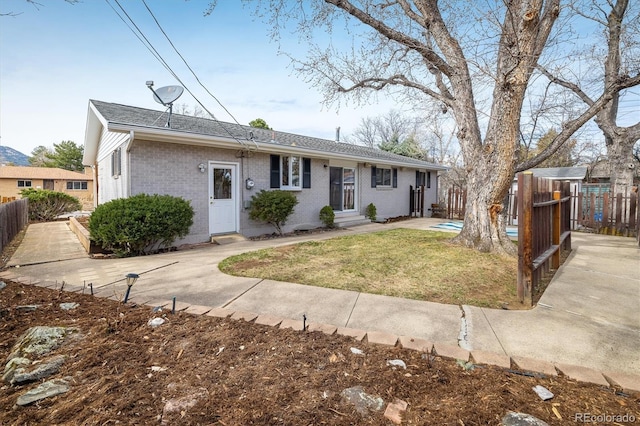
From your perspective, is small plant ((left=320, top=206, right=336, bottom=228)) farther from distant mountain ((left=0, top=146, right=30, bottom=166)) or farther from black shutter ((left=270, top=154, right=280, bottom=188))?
distant mountain ((left=0, top=146, right=30, bottom=166))

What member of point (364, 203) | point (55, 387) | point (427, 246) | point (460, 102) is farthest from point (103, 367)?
point (364, 203)

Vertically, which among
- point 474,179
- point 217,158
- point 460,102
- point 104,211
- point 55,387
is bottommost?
point 55,387

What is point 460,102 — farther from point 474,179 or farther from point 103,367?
point 103,367

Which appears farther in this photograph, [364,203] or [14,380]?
[364,203]

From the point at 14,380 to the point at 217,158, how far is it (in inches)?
286

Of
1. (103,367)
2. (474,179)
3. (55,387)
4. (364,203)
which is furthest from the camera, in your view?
(364,203)

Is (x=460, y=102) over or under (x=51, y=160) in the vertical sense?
under

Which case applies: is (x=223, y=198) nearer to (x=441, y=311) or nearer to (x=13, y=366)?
(x=13, y=366)

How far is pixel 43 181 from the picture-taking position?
3011 cm

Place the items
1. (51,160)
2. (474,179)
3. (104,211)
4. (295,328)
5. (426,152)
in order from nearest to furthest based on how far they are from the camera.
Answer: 1. (295,328)
2. (104,211)
3. (474,179)
4. (426,152)
5. (51,160)

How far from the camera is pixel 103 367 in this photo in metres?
2.30

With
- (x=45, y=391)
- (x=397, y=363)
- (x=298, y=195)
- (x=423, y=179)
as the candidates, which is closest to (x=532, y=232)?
(x=397, y=363)

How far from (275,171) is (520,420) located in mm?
9189

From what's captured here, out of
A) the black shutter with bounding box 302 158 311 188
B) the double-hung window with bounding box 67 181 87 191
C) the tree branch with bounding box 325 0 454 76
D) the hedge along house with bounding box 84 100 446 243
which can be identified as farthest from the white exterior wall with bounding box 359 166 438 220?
the double-hung window with bounding box 67 181 87 191
